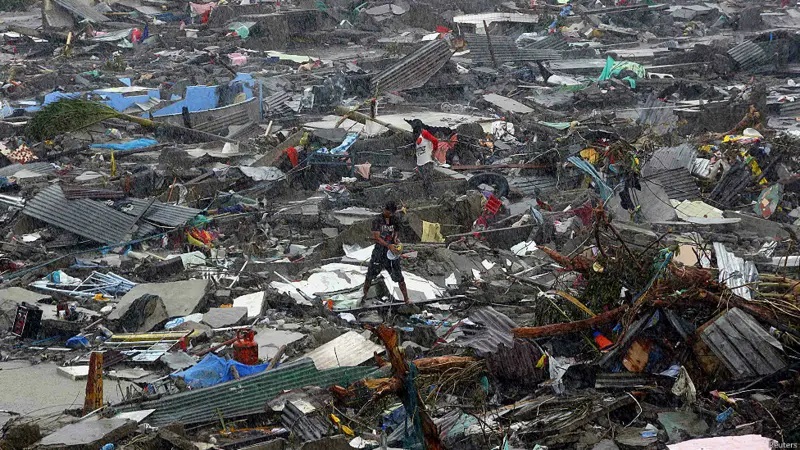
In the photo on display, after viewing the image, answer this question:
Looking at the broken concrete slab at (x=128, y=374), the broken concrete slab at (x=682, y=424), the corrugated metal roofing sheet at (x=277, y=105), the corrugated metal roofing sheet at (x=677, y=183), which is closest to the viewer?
the broken concrete slab at (x=682, y=424)

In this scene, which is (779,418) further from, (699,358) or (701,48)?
(701,48)

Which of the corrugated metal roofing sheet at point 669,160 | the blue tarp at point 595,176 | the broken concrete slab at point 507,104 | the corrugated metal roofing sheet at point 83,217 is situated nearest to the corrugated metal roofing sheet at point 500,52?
the broken concrete slab at point 507,104

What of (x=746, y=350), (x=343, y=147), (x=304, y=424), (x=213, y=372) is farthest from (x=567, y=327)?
(x=343, y=147)

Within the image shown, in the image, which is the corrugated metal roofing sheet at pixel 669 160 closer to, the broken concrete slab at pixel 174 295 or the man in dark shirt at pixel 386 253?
the man in dark shirt at pixel 386 253

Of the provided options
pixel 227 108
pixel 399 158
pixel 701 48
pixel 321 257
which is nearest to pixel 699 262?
pixel 321 257

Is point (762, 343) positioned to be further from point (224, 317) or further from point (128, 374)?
point (128, 374)
